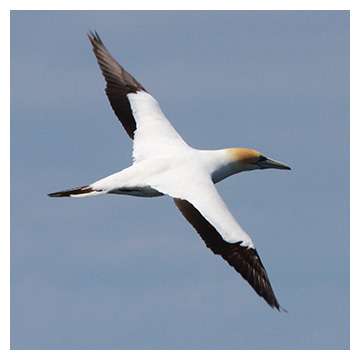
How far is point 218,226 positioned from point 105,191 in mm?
2579

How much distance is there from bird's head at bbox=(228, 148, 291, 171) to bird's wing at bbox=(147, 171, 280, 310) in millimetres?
2686

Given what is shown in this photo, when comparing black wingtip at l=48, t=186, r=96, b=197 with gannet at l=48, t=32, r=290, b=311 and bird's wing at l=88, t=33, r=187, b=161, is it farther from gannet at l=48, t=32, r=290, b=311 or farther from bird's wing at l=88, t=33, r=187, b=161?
bird's wing at l=88, t=33, r=187, b=161

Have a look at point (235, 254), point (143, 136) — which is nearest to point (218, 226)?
point (235, 254)

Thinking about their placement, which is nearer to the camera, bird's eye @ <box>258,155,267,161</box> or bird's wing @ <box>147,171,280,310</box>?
bird's wing @ <box>147,171,280,310</box>

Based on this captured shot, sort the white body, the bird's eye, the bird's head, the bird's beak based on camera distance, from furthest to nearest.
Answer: the bird's beak, the bird's eye, the bird's head, the white body

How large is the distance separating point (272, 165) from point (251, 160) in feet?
2.34

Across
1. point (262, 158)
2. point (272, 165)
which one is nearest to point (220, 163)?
point (262, 158)

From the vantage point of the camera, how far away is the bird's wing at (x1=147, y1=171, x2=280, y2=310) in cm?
2511

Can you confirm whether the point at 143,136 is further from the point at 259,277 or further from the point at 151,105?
the point at 259,277

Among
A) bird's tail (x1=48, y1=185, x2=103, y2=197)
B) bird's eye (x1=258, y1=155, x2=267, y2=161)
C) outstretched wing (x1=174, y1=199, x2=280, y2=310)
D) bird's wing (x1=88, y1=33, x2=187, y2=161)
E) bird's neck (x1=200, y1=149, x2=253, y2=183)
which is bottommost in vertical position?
outstretched wing (x1=174, y1=199, x2=280, y2=310)

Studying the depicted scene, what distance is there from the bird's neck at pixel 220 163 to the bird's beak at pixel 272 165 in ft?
2.38

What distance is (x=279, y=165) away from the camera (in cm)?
2948

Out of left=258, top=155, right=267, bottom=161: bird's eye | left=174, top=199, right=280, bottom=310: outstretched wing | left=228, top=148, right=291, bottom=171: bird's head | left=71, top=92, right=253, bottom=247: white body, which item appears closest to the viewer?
left=174, top=199, right=280, bottom=310: outstretched wing

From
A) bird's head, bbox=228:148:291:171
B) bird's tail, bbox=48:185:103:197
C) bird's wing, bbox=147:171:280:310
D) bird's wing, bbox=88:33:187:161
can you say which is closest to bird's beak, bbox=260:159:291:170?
bird's head, bbox=228:148:291:171
